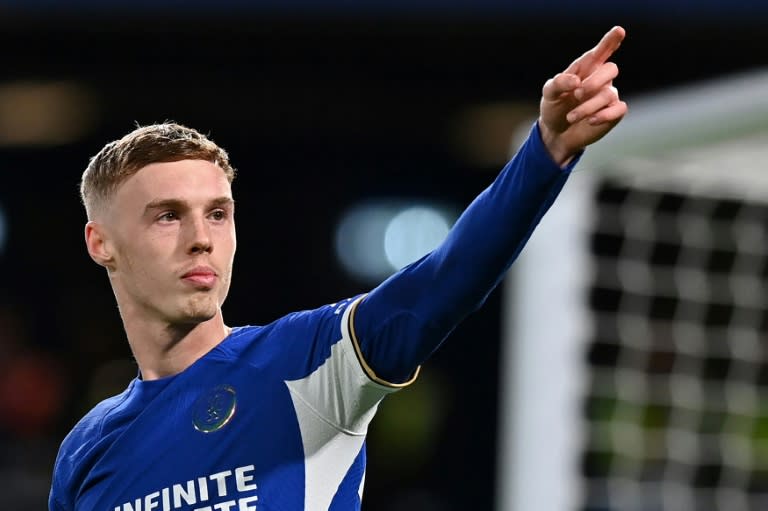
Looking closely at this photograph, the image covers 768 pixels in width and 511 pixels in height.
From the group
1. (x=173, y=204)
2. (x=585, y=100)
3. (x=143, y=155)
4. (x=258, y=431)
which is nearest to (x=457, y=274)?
(x=585, y=100)

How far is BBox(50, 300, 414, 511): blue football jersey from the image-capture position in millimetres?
2779

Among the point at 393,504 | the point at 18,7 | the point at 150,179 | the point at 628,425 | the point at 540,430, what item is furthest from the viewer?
the point at 393,504

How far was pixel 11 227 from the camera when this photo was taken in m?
16.8

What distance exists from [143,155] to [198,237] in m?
0.25

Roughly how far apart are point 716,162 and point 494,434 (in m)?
11.9

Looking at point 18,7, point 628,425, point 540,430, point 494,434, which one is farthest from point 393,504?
point 540,430

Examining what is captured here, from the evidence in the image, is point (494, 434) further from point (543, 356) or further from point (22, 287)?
point (543, 356)

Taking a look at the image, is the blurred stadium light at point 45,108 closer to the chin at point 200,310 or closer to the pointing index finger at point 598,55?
the chin at point 200,310

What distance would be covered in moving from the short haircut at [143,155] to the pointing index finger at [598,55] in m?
0.90

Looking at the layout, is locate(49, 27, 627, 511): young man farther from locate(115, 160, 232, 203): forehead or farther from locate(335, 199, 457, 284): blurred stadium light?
locate(335, 199, 457, 284): blurred stadium light

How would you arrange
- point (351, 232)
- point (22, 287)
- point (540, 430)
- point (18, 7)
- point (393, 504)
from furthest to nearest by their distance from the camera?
point (351, 232) < point (22, 287) < point (393, 504) < point (18, 7) < point (540, 430)

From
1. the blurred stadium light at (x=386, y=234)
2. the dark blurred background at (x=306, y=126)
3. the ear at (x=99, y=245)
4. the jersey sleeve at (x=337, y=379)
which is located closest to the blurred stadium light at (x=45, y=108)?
the dark blurred background at (x=306, y=126)

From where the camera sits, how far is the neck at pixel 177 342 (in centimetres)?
302

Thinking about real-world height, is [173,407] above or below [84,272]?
below
